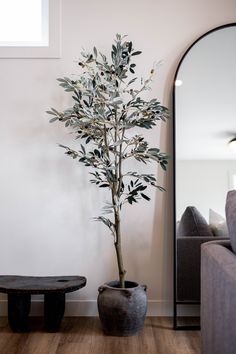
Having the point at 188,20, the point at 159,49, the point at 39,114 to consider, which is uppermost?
the point at 188,20

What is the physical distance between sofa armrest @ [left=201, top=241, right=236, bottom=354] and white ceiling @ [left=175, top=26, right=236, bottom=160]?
0.92m

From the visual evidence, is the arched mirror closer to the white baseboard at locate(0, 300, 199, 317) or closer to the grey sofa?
the white baseboard at locate(0, 300, 199, 317)

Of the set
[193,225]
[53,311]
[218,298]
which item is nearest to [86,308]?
[53,311]

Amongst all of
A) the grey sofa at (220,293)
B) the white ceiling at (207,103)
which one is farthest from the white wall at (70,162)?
the grey sofa at (220,293)

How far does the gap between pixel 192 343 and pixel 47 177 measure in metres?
1.41

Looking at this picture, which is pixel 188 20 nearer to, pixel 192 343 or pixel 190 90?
pixel 190 90

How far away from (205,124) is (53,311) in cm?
157

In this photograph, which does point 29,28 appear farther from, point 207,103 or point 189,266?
point 189,266

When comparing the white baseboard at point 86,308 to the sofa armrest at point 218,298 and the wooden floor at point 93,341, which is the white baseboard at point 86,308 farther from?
the sofa armrest at point 218,298

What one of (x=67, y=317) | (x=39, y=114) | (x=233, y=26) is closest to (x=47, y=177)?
(x=39, y=114)

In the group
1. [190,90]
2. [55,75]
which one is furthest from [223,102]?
[55,75]

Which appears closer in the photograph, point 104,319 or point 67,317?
point 104,319

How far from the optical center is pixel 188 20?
104 inches

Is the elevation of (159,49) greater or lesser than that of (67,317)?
greater
